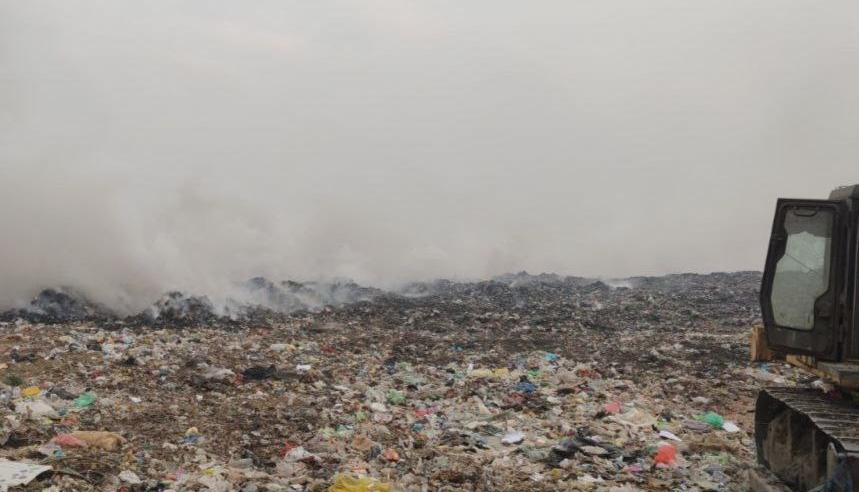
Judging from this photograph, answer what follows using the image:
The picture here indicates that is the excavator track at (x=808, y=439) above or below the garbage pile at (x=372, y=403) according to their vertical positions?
above

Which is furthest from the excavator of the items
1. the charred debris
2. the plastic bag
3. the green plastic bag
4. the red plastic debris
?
the charred debris

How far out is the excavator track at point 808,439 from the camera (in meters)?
2.95

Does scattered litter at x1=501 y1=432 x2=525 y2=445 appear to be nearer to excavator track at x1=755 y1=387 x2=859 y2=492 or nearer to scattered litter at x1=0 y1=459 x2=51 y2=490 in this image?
excavator track at x1=755 y1=387 x2=859 y2=492

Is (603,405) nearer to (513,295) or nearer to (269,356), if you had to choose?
(269,356)

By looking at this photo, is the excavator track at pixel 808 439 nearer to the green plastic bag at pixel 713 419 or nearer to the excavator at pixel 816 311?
the excavator at pixel 816 311

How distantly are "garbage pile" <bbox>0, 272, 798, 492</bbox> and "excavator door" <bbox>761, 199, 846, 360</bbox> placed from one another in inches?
66.6

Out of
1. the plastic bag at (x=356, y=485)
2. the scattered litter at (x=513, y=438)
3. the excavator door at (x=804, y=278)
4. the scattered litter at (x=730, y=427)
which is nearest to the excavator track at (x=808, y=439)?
the excavator door at (x=804, y=278)

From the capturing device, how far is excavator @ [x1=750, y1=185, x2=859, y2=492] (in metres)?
3.56

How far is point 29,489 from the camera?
4.07m

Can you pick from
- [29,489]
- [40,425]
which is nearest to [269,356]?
[40,425]

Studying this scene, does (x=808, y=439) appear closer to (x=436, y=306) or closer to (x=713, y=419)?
(x=713, y=419)

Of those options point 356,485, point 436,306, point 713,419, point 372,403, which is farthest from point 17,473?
point 436,306

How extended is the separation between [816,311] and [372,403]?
185 inches

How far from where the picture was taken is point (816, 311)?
3709 millimetres
